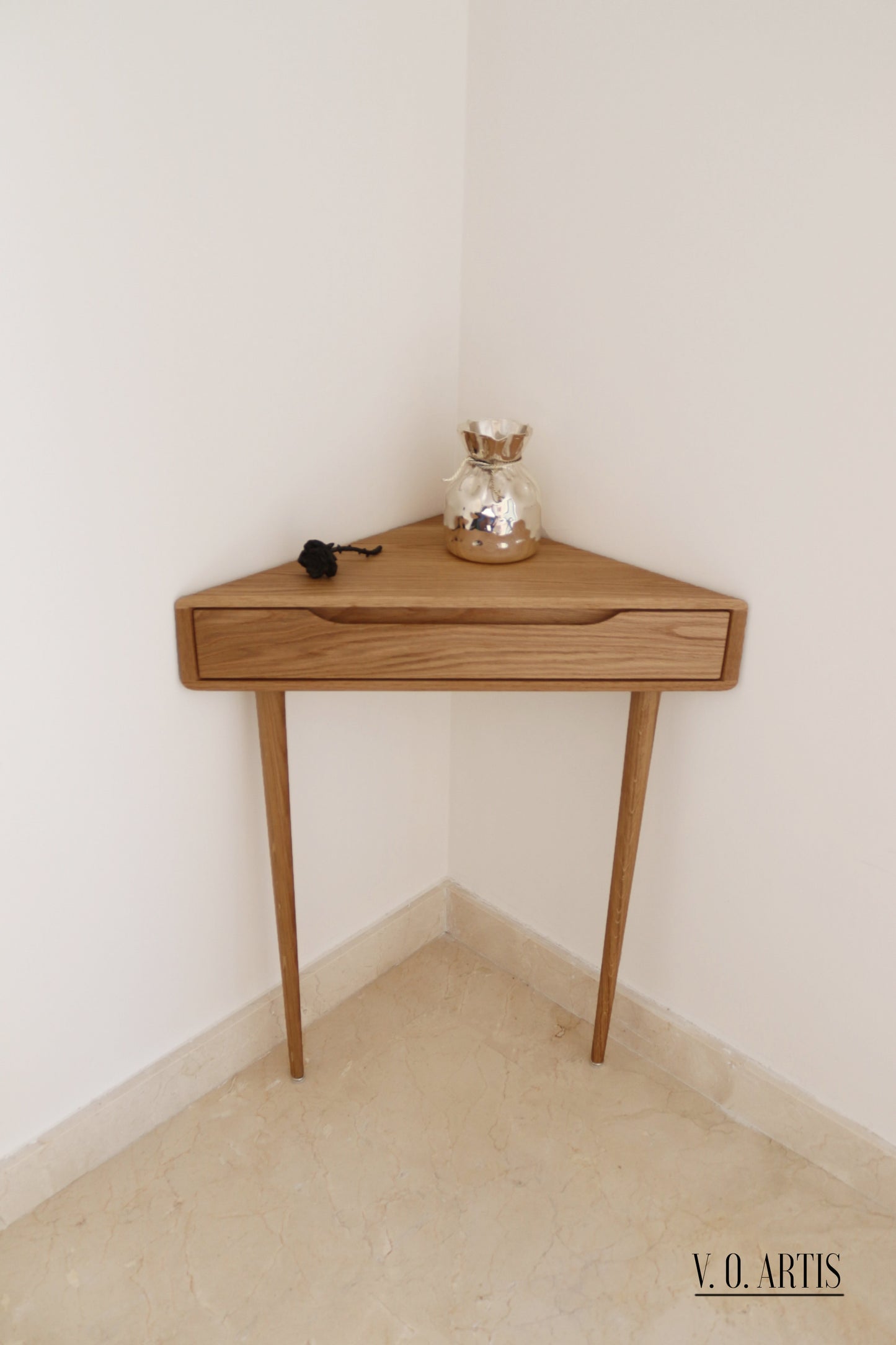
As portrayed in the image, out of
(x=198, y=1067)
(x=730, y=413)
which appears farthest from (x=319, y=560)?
(x=198, y=1067)

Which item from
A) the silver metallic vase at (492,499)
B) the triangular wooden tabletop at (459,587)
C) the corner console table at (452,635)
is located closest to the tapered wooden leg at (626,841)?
the corner console table at (452,635)

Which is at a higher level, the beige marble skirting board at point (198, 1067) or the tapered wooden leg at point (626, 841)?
the tapered wooden leg at point (626, 841)

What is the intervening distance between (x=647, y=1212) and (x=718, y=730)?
64cm

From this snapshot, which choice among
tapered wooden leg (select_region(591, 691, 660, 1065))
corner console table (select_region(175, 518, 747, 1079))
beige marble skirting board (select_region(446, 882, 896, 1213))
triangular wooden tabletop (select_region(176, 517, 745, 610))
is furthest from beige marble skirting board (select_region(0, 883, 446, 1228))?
triangular wooden tabletop (select_region(176, 517, 745, 610))

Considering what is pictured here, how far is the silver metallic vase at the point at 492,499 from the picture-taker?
124 cm

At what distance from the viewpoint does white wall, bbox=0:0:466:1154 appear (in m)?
0.98

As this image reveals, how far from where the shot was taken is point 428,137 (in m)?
1.29

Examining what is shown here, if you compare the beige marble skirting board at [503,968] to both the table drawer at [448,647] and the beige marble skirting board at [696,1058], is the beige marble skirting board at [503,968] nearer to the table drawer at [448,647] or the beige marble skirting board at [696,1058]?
the beige marble skirting board at [696,1058]

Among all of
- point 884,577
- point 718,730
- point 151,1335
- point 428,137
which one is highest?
point 428,137

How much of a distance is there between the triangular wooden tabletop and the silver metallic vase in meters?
0.02

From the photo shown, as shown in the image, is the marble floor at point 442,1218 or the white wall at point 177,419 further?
the marble floor at point 442,1218

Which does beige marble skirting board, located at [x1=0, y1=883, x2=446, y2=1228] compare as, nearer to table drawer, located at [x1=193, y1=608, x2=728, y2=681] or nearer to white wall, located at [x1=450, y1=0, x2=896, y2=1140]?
white wall, located at [x1=450, y1=0, x2=896, y2=1140]

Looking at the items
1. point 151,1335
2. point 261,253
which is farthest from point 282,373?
point 151,1335

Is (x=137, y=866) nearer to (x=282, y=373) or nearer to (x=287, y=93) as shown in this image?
(x=282, y=373)
